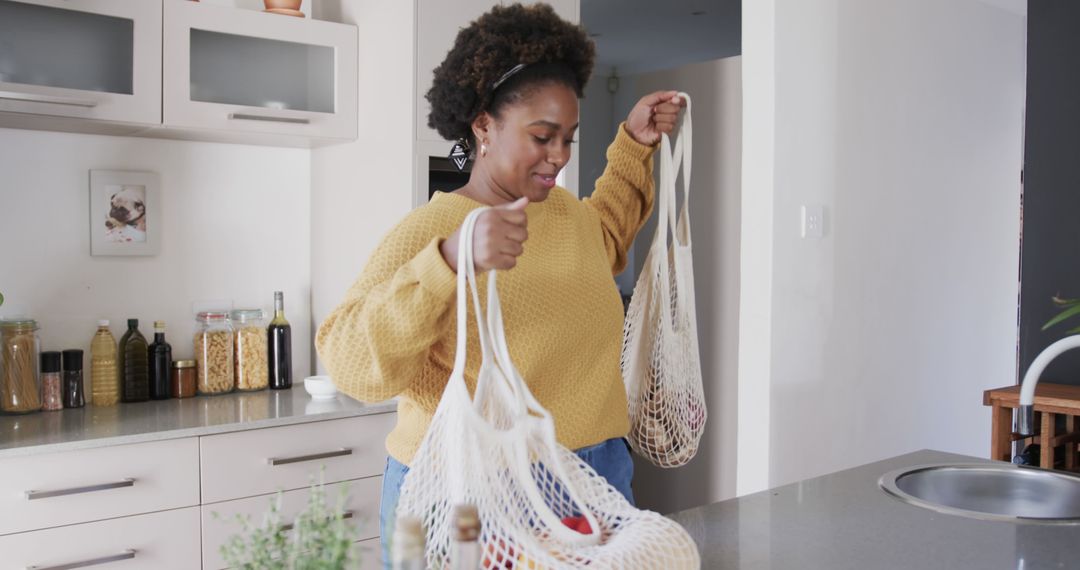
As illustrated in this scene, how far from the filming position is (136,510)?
229 cm

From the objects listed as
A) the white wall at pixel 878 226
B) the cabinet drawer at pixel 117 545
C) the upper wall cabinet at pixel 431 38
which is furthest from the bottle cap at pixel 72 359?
the white wall at pixel 878 226

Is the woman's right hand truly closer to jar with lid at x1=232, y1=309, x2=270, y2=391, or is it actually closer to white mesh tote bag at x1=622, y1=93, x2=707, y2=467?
white mesh tote bag at x1=622, y1=93, x2=707, y2=467

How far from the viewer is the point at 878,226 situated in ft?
10.3

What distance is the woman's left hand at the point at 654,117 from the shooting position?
5.49ft

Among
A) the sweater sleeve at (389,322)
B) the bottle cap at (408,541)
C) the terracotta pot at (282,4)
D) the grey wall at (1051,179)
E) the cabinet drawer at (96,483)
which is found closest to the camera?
the bottle cap at (408,541)

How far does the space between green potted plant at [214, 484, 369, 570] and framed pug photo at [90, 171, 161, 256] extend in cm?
239

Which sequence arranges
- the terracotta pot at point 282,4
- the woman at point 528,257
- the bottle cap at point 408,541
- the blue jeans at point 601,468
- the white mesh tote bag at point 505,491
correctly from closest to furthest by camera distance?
the bottle cap at point 408,541
the white mesh tote bag at point 505,491
the woman at point 528,257
the blue jeans at point 601,468
the terracotta pot at point 282,4

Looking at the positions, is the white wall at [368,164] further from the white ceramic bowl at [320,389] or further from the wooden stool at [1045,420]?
the wooden stool at [1045,420]

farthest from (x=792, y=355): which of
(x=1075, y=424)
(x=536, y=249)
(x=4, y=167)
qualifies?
(x=4, y=167)

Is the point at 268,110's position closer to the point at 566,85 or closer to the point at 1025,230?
the point at 566,85

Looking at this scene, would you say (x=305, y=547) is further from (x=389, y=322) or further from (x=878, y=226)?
(x=878, y=226)

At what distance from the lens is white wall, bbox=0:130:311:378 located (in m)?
2.72

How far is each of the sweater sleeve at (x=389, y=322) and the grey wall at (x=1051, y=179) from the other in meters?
2.46

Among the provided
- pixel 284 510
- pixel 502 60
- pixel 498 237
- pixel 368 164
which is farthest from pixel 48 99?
pixel 498 237
